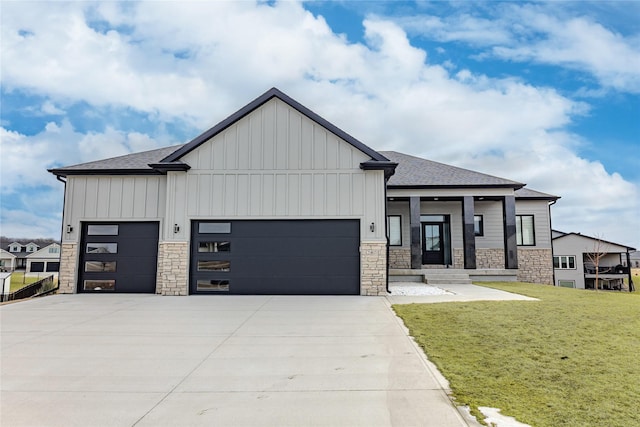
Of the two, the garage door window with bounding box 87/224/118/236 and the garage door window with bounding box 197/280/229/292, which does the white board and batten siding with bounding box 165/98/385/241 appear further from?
the garage door window with bounding box 87/224/118/236

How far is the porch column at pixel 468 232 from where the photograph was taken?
16.2m

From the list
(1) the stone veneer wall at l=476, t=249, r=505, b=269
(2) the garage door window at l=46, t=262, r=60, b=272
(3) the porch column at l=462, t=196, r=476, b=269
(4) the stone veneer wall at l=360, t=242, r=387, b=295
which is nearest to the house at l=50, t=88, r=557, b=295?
(4) the stone veneer wall at l=360, t=242, r=387, b=295

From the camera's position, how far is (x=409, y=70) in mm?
14820

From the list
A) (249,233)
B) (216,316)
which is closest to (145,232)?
(249,233)

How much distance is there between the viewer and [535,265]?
18.4 m

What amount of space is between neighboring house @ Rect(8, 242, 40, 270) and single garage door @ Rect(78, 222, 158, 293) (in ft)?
180

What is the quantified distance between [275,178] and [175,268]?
422 centimetres

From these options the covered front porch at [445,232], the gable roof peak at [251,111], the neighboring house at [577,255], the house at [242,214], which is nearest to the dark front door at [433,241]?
the covered front porch at [445,232]

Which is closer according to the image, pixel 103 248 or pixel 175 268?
pixel 175 268

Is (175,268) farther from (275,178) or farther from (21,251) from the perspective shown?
(21,251)

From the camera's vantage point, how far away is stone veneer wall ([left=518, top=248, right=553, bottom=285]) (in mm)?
18281

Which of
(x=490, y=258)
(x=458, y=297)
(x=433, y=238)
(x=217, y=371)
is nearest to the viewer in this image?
(x=217, y=371)

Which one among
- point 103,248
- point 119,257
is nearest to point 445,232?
point 119,257

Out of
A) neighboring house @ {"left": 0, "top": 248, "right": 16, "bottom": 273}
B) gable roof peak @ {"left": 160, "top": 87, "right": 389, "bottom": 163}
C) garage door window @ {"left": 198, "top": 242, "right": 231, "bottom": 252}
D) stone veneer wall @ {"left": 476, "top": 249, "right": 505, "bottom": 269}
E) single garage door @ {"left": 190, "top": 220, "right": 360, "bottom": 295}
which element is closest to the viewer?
single garage door @ {"left": 190, "top": 220, "right": 360, "bottom": 295}
